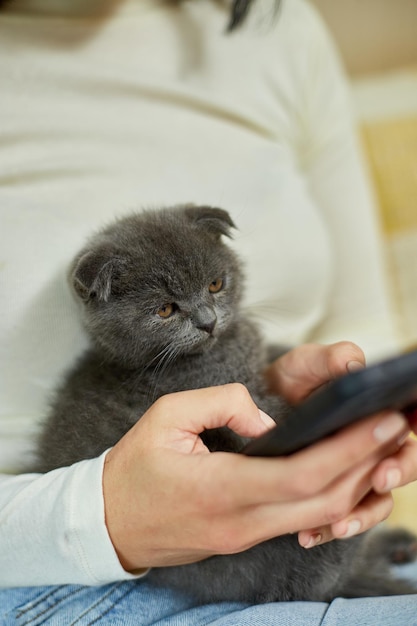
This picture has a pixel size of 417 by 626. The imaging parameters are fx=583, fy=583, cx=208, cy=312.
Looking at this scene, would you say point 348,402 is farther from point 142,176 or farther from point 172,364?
point 142,176

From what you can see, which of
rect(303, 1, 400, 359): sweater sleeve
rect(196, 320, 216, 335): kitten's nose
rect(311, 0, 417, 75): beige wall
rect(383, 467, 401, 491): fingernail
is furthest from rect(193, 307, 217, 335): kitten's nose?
rect(311, 0, 417, 75): beige wall

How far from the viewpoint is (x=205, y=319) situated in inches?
38.8

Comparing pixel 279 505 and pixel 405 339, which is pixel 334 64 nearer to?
pixel 405 339

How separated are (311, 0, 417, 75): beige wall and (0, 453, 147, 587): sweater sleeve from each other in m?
2.07

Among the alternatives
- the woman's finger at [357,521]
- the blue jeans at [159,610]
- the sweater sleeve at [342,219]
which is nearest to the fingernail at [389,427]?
the woman's finger at [357,521]

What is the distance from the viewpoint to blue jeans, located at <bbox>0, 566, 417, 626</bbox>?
85 cm

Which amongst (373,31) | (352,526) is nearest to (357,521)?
(352,526)

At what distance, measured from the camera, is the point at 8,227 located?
105cm

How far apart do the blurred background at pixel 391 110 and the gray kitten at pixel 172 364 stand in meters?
0.79

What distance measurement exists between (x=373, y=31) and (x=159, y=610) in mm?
2256

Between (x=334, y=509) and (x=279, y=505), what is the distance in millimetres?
71

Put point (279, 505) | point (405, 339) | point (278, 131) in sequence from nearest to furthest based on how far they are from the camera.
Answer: point (279, 505) → point (278, 131) → point (405, 339)

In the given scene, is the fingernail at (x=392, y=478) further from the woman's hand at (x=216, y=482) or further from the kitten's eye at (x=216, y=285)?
the kitten's eye at (x=216, y=285)

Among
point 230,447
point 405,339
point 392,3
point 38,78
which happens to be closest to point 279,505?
point 230,447
